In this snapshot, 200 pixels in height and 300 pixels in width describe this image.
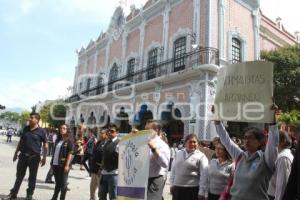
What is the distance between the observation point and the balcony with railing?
1753cm

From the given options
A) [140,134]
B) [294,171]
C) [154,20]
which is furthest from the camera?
[154,20]

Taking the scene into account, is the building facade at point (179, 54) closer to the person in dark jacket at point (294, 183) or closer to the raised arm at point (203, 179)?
the raised arm at point (203, 179)

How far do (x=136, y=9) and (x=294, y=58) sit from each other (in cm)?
1166

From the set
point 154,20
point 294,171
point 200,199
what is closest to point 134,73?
point 154,20

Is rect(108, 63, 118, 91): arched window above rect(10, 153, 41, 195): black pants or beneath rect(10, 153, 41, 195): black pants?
above

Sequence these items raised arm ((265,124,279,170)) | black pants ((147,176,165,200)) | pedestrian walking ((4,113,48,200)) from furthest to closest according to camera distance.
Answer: pedestrian walking ((4,113,48,200)) → black pants ((147,176,165,200)) → raised arm ((265,124,279,170))

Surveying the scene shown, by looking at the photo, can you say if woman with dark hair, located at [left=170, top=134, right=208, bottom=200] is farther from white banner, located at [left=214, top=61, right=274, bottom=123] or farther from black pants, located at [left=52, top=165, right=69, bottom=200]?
black pants, located at [left=52, top=165, right=69, bottom=200]

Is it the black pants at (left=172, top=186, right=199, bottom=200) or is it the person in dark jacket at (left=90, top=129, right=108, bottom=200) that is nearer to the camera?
the black pants at (left=172, top=186, right=199, bottom=200)

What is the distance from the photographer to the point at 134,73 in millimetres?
22906

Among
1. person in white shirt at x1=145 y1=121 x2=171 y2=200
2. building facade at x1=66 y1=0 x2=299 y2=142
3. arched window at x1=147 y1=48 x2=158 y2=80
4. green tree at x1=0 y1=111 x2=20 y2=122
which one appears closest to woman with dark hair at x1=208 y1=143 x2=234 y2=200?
person in white shirt at x1=145 y1=121 x2=171 y2=200

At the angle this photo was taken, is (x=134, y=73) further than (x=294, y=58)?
Yes

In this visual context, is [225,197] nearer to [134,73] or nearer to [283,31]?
[134,73]

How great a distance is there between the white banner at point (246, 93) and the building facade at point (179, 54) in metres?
12.4

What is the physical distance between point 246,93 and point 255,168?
84 cm
